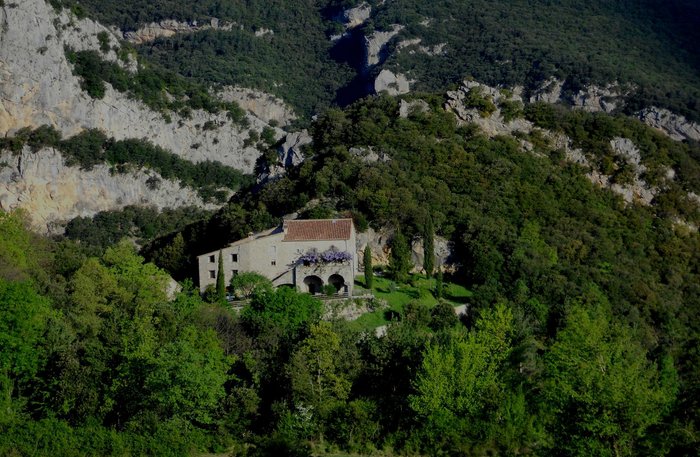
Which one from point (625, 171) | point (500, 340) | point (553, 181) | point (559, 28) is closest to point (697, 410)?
point (500, 340)

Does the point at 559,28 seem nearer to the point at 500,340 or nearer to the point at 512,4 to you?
the point at 512,4

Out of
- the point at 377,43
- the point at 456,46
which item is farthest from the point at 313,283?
the point at 377,43

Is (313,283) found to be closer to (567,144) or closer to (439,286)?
(439,286)

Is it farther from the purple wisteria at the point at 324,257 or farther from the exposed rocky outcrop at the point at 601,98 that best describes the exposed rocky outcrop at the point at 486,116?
the exposed rocky outcrop at the point at 601,98

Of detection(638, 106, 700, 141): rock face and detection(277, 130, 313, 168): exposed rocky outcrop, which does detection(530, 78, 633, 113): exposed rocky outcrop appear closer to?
detection(638, 106, 700, 141): rock face

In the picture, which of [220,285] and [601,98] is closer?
[220,285]
